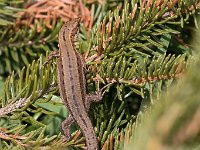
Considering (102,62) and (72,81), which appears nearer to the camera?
(102,62)

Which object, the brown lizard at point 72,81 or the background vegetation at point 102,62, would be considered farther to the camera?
the brown lizard at point 72,81

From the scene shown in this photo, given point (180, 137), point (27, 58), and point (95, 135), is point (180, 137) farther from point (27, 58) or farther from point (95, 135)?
point (27, 58)

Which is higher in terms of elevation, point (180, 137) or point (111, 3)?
point (111, 3)

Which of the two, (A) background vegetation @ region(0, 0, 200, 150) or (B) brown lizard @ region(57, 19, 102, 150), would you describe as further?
(B) brown lizard @ region(57, 19, 102, 150)

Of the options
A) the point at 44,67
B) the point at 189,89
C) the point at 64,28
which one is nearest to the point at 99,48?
the point at 44,67

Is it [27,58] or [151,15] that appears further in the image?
[27,58]

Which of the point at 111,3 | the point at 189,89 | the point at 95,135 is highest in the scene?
the point at 111,3

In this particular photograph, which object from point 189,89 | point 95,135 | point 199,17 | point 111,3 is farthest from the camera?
point 111,3

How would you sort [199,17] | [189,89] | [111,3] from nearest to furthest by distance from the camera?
[189,89], [199,17], [111,3]
